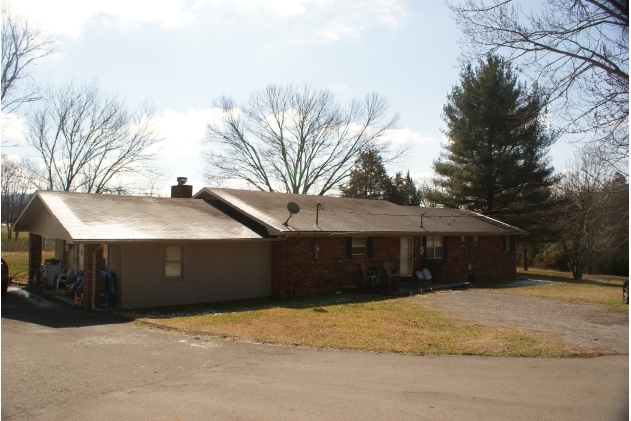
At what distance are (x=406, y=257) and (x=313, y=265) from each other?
574cm

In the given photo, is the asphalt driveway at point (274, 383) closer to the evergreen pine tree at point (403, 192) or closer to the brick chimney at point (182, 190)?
the brick chimney at point (182, 190)

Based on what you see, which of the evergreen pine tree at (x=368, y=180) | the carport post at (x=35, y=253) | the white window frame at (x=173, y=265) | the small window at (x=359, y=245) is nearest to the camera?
the white window frame at (x=173, y=265)

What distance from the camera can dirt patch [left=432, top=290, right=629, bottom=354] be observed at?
11.4m

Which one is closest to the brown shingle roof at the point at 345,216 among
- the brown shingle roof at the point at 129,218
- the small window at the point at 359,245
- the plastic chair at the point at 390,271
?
the small window at the point at 359,245

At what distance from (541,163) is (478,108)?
18.4ft

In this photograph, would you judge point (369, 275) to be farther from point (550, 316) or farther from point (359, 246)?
point (550, 316)

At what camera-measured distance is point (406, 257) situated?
22.7 m

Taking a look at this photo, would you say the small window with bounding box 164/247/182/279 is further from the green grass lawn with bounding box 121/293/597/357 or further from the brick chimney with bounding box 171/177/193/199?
the brick chimney with bounding box 171/177/193/199

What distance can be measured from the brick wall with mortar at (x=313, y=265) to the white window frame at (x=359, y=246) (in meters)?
0.17

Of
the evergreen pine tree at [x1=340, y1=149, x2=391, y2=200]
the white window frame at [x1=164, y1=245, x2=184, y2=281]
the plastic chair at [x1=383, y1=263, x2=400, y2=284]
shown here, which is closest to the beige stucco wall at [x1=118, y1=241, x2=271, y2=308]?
the white window frame at [x1=164, y1=245, x2=184, y2=281]

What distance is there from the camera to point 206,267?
16234 millimetres

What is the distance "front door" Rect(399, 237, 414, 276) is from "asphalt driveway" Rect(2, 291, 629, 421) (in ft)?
42.7

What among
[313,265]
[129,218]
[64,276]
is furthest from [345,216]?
Result: [64,276]

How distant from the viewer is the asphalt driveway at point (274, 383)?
6113 millimetres
